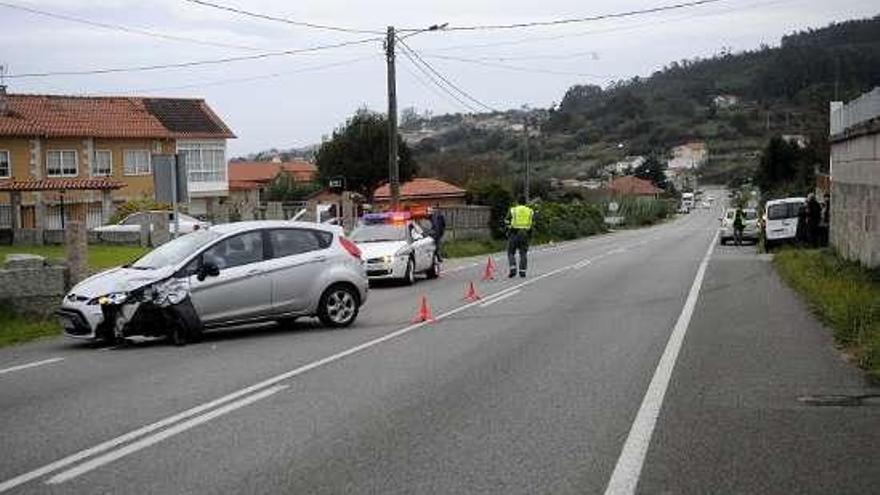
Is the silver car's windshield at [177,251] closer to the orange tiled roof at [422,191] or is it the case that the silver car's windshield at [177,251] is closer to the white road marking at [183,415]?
the white road marking at [183,415]

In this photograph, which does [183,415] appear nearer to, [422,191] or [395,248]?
[395,248]

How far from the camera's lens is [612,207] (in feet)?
306

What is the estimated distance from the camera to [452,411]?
852 centimetres

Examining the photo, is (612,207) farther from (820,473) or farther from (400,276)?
(820,473)

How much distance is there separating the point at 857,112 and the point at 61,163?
46.0 meters

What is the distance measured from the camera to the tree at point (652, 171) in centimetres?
15100

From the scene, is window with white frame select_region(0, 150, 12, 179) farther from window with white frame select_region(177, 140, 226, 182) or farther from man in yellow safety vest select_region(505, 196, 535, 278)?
man in yellow safety vest select_region(505, 196, 535, 278)

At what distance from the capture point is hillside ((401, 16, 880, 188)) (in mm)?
103688

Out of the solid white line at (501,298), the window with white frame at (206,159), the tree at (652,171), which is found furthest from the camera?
the tree at (652,171)

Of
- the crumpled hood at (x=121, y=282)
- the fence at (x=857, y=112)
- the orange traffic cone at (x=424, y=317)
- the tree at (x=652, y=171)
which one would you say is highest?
the tree at (x=652, y=171)

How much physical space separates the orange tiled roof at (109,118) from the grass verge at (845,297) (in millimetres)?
43278

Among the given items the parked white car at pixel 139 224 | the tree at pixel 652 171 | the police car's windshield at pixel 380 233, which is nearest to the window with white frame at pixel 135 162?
the parked white car at pixel 139 224

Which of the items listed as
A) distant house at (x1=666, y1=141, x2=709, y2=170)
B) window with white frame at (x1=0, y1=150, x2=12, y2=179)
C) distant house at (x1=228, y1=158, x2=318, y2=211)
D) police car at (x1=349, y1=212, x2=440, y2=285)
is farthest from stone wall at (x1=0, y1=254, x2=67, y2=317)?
distant house at (x1=666, y1=141, x2=709, y2=170)

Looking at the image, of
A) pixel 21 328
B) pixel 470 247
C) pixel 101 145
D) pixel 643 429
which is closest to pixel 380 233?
pixel 21 328
